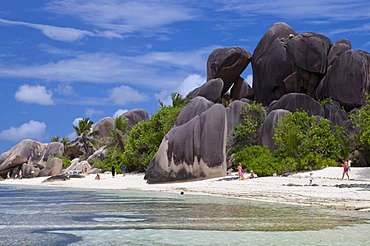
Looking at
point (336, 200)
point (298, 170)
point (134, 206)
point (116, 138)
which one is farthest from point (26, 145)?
point (336, 200)

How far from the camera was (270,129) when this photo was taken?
125 ft

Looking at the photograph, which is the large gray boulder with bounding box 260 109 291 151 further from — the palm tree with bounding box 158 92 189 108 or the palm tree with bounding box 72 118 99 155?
the palm tree with bounding box 72 118 99 155

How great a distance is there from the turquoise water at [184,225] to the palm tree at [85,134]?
45.8 meters

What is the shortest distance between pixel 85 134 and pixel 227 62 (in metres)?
22.2

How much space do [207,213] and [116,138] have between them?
113 feet

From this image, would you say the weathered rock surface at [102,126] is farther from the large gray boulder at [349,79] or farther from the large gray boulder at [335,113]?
the large gray boulder at [335,113]

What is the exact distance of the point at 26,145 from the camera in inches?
2498

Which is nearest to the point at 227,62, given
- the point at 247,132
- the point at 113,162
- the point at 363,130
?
the point at 113,162

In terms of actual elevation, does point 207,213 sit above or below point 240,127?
below

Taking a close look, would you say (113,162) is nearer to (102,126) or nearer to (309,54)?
(102,126)

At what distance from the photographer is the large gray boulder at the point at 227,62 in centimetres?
5578

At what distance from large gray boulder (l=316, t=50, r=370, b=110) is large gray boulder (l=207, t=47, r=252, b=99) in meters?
10.6

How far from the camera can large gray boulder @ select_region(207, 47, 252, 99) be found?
55.8 meters

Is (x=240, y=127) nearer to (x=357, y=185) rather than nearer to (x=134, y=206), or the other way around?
(x=357, y=185)
